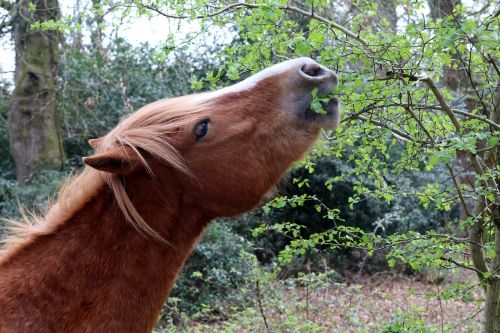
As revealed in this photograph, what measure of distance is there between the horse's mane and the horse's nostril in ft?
1.41

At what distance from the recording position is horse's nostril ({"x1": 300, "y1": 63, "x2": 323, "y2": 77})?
8.23 ft

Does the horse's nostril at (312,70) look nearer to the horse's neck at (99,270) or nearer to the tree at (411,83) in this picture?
the tree at (411,83)

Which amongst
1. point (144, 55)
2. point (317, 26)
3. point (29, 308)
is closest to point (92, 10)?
point (317, 26)

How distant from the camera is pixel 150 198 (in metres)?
2.39

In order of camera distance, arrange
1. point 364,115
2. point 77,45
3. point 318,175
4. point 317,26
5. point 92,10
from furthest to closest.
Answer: point 318,175 → point 77,45 → point 92,10 → point 364,115 → point 317,26

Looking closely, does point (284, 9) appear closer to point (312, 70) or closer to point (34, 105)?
point (312, 70)

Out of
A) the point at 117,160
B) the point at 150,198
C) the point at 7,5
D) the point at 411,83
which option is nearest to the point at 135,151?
the point at 117,160

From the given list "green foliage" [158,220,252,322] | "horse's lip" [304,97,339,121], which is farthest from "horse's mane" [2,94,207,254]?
"green foliage" [158,220,252,322]

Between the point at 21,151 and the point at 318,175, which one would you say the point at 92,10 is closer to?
the point at 21,151

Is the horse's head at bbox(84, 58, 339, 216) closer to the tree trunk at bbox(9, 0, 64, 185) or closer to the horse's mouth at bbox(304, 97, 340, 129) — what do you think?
the horse's mouth at bbox(304, 97, 340, 129)

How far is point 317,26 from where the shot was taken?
3215mm

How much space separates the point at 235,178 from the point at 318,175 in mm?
9016

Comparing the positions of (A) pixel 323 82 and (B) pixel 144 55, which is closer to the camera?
(A) pixel 323 82

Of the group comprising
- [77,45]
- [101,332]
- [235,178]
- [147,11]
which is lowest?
[101,332]
